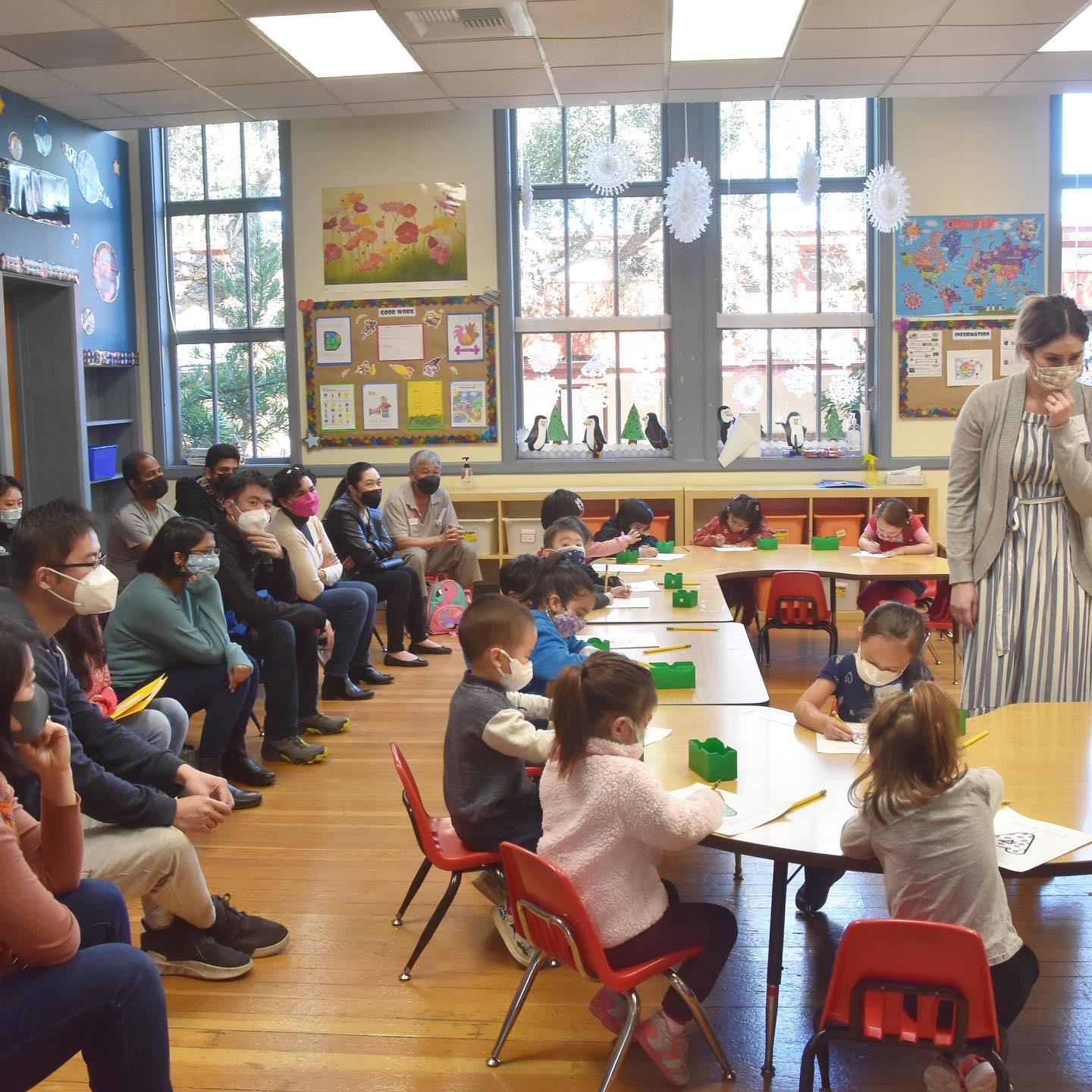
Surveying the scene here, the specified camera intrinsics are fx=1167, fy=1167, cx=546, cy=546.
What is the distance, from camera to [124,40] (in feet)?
19.1

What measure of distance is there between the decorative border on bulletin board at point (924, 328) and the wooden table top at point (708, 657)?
4525mm

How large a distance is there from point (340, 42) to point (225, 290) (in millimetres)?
3213

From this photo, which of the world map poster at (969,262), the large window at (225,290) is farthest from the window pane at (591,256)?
the large window at (225,290)

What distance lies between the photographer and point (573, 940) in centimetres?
223

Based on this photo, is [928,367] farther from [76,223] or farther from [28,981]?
[28,981]

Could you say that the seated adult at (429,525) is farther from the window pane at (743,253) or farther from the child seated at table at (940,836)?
the child seated at table at (940,836)

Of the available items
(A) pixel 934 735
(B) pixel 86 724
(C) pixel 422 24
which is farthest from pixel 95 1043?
(C) pixel 422 24

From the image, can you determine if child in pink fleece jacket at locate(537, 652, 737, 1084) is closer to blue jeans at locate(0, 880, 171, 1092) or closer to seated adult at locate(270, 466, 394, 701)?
blue jeans at locate(0, 880, 171, 1092)

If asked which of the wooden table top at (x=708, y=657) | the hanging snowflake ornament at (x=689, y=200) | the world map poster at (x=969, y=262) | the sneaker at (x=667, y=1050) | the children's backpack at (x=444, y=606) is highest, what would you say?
the hanging snowflake ornament at (x=689, y=200)

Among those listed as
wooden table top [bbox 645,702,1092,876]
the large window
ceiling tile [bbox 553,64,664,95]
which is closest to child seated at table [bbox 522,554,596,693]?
wooden table top [bbox 645,702,1092,876]

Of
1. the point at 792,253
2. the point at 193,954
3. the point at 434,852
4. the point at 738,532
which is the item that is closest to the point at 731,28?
the point at 738,532

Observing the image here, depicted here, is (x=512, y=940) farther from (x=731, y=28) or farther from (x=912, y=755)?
(x=731, y=28)

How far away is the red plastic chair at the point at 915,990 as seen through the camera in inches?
75.2

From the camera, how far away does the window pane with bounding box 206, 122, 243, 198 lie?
874 centimetres
